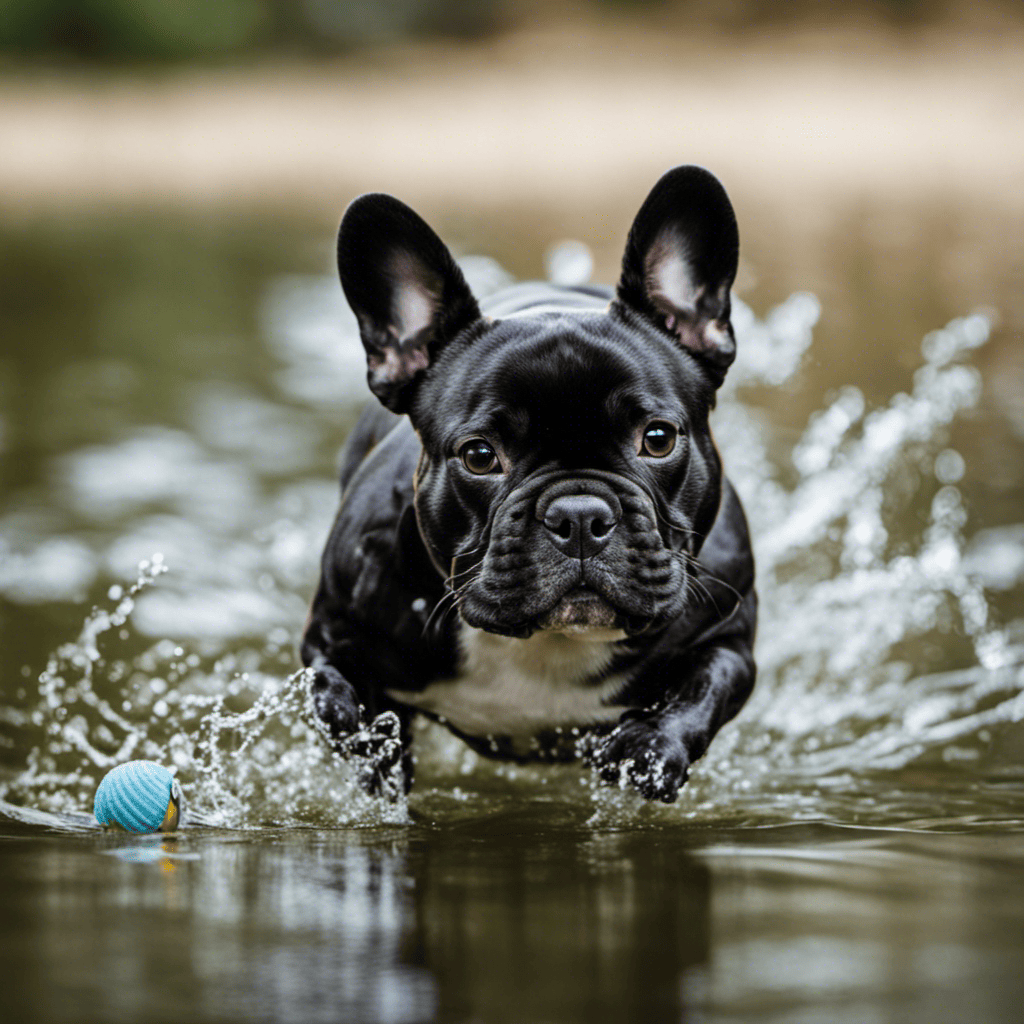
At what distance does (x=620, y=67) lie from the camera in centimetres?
1991

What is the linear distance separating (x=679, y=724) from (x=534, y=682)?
1.29ft

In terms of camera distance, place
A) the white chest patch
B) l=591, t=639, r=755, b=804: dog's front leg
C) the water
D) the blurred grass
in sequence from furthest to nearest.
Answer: the blurred grass, the white chest patch, l=591, t=639, r=755, b=804: dog's front leg, the water

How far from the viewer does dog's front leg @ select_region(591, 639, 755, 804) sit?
3049mm

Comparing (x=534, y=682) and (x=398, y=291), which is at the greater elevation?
(x=398, y=291)

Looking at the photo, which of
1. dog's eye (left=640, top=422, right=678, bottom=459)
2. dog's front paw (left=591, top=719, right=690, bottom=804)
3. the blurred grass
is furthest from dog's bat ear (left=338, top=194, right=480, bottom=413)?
the blurred grass

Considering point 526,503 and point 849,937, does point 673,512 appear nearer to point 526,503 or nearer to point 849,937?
point 526,503

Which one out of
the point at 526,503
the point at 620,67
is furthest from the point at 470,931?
the point at 620,67

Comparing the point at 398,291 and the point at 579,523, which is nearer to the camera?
the point at 579,523

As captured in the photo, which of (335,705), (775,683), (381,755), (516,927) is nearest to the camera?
(516,927)

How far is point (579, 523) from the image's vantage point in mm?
2939

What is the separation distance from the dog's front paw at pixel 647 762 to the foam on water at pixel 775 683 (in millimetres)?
254

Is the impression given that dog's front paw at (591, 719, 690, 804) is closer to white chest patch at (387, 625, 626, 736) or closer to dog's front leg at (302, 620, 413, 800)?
white chest patch at (387, 625, 626, 736)

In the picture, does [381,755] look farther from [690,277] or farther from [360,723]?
[690,277]

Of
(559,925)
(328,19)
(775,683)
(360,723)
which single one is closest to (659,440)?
(360,723)
